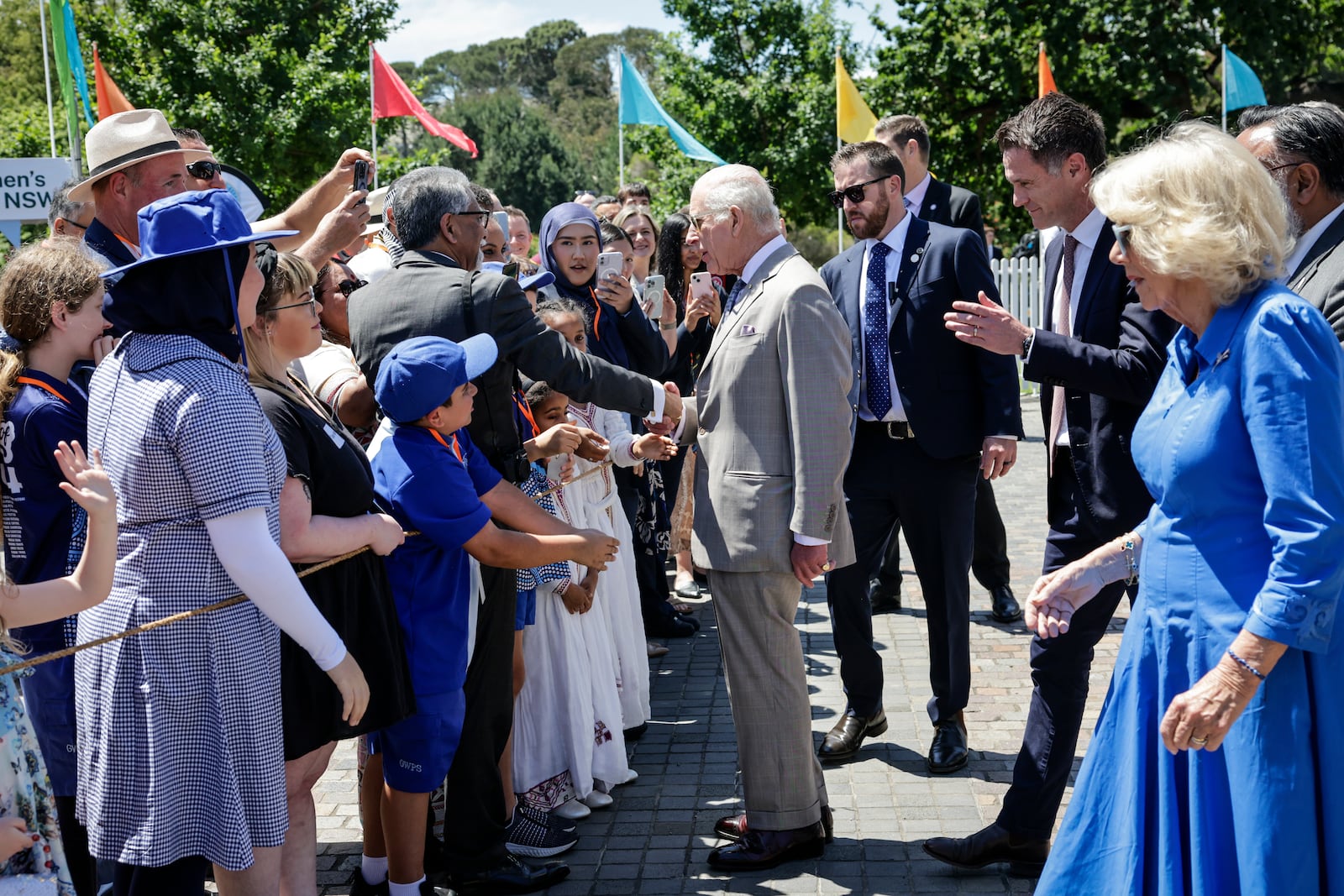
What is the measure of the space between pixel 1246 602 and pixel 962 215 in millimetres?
4898

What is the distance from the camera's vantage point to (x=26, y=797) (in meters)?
2.54

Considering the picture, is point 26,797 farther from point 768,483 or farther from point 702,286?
A: point 702,286

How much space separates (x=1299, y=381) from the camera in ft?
7.82

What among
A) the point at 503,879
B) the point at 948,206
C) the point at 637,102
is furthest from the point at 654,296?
the point at 637,102

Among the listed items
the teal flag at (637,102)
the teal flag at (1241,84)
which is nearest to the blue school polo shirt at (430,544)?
the teal flag at (637,102)

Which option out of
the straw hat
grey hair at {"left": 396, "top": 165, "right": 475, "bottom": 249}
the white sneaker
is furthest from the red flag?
the white sneaker

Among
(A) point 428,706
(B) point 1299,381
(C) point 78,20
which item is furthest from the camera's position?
(C) point 78,20

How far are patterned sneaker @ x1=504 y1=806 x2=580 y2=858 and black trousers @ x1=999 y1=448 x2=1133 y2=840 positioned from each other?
1.56 metres

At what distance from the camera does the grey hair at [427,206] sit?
13.4 ft

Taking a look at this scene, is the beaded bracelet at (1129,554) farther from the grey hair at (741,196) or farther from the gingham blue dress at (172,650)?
the gingham blue dress at (172,650)

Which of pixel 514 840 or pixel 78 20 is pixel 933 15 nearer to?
pixel 78 20

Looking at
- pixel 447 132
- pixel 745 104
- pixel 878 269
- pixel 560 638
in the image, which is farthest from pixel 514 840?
pixel 745 104

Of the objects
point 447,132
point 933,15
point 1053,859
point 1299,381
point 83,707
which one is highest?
point 933,15

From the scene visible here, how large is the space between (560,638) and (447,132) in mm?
11994
